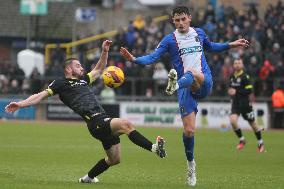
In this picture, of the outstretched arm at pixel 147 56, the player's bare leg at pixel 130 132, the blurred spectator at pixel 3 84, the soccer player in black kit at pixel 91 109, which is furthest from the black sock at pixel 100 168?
the blurred spectator at pixel 3 84

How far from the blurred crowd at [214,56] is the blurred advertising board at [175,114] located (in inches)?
25.5

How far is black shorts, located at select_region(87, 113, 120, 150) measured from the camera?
12.6 meters

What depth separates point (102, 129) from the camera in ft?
41.3

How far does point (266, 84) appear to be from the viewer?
33.0 meters

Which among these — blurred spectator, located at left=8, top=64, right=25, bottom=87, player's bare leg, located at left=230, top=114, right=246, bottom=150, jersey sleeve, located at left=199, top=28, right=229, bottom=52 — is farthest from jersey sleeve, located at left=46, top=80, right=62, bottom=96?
blurred spectator, located at left=8, top=64, right=25, bottom=87

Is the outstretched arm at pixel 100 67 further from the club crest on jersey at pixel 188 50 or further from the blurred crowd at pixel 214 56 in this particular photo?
the blurred crowd at pixel 214 56

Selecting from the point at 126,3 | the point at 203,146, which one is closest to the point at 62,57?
the point at 126,3

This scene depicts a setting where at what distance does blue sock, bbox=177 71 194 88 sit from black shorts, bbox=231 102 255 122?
1066cm

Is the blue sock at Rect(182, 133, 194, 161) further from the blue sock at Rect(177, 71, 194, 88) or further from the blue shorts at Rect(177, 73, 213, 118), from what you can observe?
the blue sock at Rect(177, 71, 194, 88)

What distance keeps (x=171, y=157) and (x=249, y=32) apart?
15.7 metres

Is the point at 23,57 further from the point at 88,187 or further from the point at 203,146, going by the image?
the point at 88,187

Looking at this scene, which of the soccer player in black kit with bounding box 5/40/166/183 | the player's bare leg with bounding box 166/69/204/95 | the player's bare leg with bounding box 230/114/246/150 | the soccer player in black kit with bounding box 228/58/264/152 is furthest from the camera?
the soccer player in black kit with bounding box 228/58/264/152

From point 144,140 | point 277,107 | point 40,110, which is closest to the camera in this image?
point 144,140

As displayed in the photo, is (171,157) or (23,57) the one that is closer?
(171,157)
